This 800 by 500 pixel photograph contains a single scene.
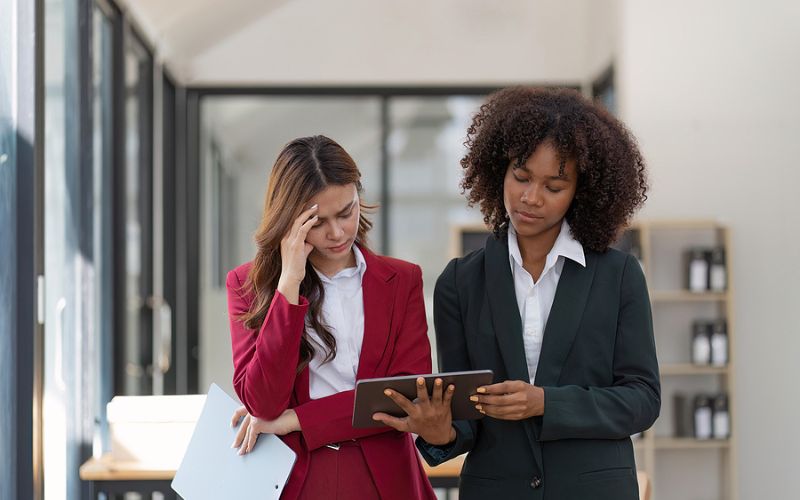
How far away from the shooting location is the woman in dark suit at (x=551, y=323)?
1615 millimetres

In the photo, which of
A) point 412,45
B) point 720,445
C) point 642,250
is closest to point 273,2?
point 412,45

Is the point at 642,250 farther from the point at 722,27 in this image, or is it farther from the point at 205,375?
the point at 205,375

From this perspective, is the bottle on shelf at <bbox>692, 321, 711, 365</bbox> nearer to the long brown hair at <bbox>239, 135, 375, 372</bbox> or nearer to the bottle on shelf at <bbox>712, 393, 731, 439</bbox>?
the bottle on shelf at <bbox>712, 393, 731, 439</bbox>

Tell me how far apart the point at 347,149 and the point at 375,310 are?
9.26 feet

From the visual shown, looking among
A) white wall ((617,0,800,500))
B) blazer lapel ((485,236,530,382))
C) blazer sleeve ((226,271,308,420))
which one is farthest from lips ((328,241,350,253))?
white wall ((617,0,800,500))

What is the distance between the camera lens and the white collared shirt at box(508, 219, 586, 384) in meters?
1.69

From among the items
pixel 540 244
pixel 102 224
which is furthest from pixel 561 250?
pixel 102 224

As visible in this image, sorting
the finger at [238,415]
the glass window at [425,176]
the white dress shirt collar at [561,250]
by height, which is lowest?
the finger at [238,415]

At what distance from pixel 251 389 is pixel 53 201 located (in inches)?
70.9

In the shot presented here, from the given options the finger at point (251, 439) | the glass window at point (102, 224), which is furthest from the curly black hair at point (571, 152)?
the glass window at point (102, 224)

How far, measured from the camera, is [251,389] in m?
1.68

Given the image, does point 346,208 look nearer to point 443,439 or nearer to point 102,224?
point 443,439

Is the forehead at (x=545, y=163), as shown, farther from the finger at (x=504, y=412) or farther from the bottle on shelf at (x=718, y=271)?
the bottle on shelf at (x=718, y=271)

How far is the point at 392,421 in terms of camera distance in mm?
1623
